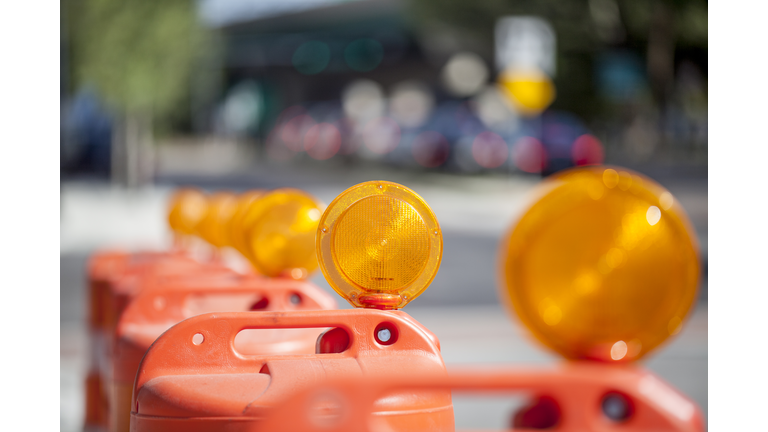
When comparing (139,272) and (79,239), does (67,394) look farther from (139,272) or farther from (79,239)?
(79,239)

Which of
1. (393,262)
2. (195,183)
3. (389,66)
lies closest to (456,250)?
(393,262)

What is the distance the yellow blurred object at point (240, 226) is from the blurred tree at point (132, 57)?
1243cm

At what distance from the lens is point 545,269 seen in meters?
1.53

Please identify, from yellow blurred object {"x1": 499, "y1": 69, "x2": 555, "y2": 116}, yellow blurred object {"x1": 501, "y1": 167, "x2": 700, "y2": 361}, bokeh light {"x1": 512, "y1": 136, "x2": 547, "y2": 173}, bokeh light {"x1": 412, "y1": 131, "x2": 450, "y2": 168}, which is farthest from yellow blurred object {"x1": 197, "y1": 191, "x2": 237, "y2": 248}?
bokeh light {"x1": 412, "y1": 131, "x2": 450, "y2": 168}

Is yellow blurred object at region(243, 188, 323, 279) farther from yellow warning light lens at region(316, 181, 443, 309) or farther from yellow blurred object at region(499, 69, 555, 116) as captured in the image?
yellow blurred object at region(499, 69, 555, 116)

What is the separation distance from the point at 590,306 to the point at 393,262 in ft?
2.22

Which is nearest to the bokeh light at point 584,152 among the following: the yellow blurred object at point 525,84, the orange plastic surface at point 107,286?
the yellow blurred object at point 525,84

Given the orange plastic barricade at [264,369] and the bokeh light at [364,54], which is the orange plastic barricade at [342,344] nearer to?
the orange plastic barricade at [264,369]

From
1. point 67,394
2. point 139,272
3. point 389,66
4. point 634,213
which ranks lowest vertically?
point 67,394

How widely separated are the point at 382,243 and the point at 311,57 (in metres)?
46.8

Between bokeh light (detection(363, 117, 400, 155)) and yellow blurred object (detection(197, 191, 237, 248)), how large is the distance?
25127 mm

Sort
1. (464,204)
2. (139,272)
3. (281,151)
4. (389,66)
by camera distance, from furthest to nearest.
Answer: (389,66), (281,151), (464,204), (139,272)

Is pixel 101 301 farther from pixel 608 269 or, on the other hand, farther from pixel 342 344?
pixel 608 269

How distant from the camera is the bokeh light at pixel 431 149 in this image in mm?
27719
